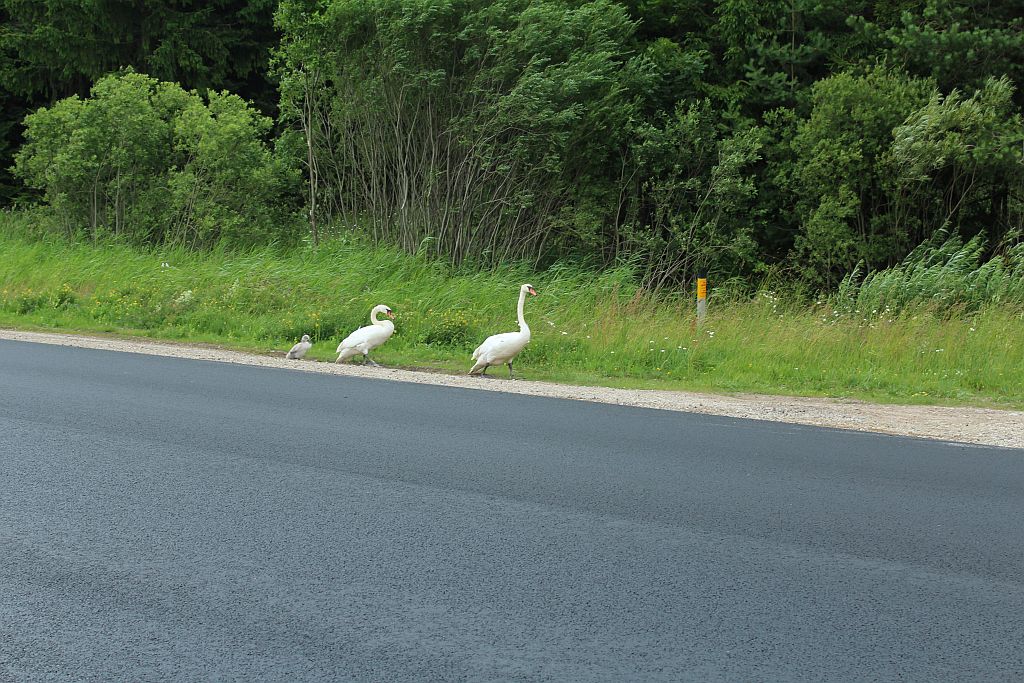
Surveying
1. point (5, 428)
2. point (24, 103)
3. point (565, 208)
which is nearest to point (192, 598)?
point (5, 428)

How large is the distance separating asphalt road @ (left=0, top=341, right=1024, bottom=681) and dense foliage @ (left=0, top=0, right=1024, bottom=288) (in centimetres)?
1607

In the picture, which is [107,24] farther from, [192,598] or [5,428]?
[192,598]

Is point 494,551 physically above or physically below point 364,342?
above

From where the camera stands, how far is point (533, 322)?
16.4 m

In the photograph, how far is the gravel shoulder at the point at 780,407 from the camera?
975 centimetres

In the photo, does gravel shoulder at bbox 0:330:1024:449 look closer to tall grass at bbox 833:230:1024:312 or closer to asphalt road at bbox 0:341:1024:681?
asphalt road at bbox 0:341:1024:681

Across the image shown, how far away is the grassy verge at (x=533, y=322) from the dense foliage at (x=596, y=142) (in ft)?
10.5

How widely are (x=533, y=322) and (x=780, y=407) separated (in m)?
5.90

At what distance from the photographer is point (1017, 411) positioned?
1125 centimetres

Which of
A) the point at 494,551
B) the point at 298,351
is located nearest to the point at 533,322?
the point at 298,351

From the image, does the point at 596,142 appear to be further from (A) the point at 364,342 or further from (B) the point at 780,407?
(B) the point at 780,407

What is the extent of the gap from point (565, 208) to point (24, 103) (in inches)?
914

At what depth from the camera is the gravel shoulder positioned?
9.75 metres

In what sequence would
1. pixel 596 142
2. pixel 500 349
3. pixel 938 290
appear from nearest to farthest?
1. pixel 500 349
2. pixel 938 290
3. pixel 596 142
